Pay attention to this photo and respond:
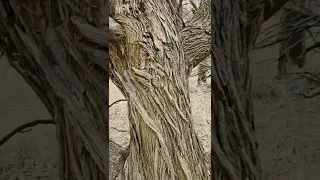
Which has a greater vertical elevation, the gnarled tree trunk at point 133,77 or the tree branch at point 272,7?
the tree branch at point 272,7

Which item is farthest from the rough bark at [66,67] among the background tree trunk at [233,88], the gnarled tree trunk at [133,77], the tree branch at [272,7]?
the tree branch at [272,7]

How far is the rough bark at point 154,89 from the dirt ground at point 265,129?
27cm

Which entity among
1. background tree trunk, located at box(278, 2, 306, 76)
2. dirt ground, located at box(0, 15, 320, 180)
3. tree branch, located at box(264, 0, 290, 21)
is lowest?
dirt ground, located at box(0, 15, 320, 180)

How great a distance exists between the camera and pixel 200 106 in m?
1.90

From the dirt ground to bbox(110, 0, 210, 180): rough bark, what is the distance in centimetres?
27

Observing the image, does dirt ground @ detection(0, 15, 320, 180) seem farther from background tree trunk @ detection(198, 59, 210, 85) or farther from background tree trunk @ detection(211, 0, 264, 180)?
background tree trunk @ detection(198, 59, 210, 85)

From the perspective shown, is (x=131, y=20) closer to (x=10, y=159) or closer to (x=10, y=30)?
(x=10, y=30)

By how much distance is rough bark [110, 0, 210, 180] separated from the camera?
145 centimetres

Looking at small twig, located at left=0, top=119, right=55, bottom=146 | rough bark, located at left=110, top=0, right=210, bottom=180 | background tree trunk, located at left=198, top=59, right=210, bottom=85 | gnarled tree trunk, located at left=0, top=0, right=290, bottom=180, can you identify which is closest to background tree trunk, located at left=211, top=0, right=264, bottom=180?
gnarled tree trunk, located at left=0, top=0, right=290, bottom=180

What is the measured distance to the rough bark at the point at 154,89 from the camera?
1450 millimetres

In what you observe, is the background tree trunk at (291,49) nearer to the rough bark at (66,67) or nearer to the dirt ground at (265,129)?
the dirt ground at (265,129)

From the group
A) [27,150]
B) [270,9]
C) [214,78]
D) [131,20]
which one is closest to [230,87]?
[214,78]

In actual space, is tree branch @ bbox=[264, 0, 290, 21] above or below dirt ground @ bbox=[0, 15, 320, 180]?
above

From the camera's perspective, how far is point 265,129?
1.48m
